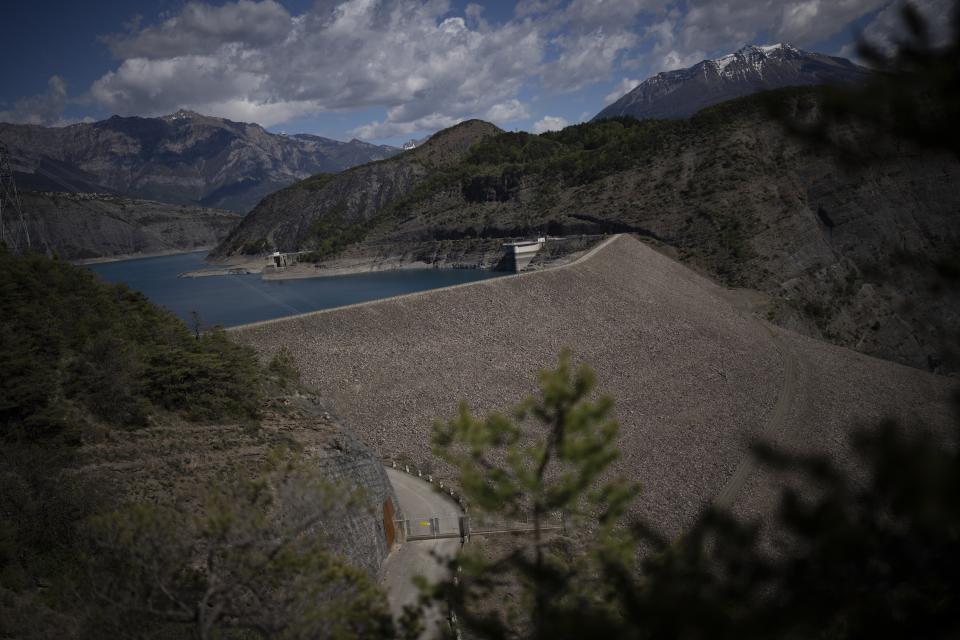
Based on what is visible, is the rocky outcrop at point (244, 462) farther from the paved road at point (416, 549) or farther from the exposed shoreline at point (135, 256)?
the exposed shoreline at point (135, 256)

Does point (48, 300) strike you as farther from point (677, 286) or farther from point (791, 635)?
point (677, 286)

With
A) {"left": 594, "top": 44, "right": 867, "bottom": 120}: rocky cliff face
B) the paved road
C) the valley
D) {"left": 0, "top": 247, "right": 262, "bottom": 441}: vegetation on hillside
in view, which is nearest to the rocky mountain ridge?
the valley

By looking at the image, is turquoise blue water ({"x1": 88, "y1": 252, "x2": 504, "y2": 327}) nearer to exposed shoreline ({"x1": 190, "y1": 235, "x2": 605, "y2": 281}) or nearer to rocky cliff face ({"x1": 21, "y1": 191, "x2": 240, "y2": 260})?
exposed shoreline ({"x1": 190, "y1": 235, "x2": 605, "y2": 281})

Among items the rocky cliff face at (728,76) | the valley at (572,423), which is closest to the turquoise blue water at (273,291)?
the valley at (572,423)

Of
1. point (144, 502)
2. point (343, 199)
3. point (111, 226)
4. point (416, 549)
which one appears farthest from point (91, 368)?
point (111, 226)

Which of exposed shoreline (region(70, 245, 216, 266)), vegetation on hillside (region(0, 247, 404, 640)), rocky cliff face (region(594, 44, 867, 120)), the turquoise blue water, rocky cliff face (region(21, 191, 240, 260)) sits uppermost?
rocky cliff face (region(594, 44, 867, 120))

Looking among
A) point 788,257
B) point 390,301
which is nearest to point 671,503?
point 390,301
